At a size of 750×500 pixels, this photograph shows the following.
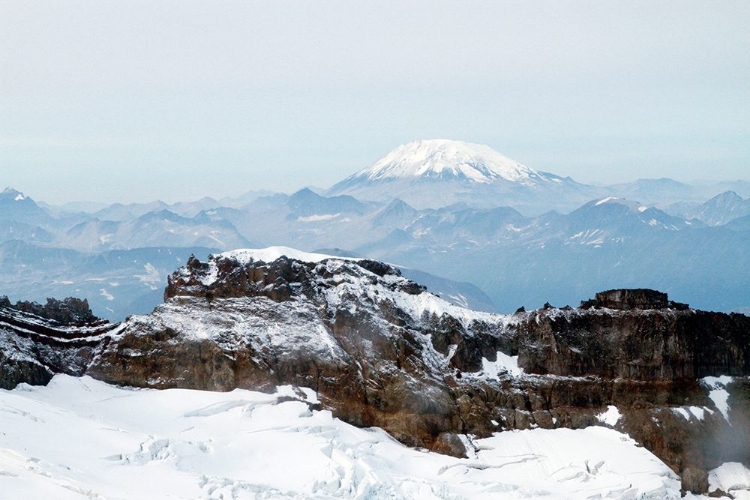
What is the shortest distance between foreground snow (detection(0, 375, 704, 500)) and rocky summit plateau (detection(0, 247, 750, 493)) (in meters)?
2.48

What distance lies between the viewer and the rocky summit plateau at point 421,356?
9550 cm

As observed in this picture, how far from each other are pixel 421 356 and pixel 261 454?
2280cm

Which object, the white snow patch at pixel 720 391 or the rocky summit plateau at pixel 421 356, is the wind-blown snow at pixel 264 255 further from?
the white snow patch at pixel 720 391

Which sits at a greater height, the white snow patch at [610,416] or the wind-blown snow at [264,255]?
the wind-blown snow at [264,255]

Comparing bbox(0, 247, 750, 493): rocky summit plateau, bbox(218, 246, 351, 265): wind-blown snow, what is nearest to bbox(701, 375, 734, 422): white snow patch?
bbox(0, 247, 750, 493): rocky summit plateau

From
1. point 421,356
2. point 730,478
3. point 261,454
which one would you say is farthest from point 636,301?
point 261,454

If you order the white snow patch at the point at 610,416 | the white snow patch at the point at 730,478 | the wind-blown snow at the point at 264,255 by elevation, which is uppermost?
the wind-blown snow at the point at 264,255

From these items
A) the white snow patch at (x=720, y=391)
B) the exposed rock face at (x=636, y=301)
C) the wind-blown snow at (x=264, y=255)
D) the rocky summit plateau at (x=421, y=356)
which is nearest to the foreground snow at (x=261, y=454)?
the rocky summit plateau at (x=421, y=356)

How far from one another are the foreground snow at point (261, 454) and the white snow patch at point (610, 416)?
5.22 feet

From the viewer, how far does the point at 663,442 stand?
92312 millimetres

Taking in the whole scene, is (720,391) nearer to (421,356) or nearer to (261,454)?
(421,356)

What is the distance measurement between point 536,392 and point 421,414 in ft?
43.7

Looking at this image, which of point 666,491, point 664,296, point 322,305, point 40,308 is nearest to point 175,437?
point 322,305

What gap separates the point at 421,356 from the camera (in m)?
100
